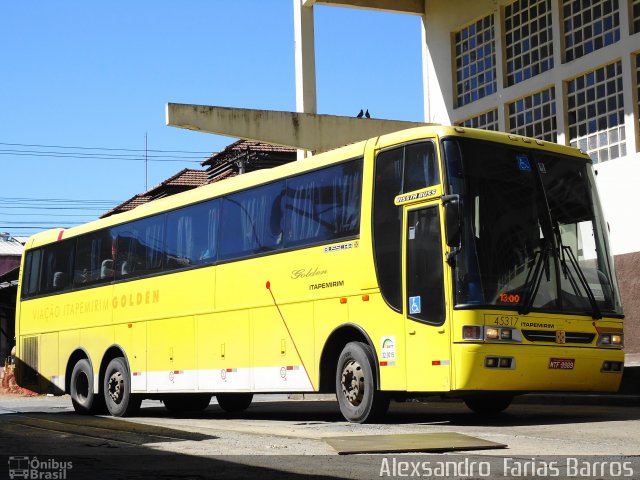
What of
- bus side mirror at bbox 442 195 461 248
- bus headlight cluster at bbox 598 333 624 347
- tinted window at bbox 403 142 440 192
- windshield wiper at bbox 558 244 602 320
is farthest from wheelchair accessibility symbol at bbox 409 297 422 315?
bus headlight cluster at bbox 598 333 624 347

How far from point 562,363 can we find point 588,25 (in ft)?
42.3

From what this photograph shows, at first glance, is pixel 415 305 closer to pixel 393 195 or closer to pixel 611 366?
pixel 393 195

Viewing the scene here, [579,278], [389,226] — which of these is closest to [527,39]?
[579,278]

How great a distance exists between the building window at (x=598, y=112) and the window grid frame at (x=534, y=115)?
0.58 metres

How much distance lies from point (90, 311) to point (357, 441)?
423 inches

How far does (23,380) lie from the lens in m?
22.5

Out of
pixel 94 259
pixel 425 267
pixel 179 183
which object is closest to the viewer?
pixel 425 267

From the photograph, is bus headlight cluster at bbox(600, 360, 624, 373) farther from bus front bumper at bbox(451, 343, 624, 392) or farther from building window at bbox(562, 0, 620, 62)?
building window at bbox(562, 0, 620, 62)

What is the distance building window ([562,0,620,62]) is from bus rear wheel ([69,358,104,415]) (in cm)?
1240

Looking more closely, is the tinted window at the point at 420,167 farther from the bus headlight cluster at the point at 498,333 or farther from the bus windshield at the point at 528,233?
the bus headlight cluster at the point at 498,333

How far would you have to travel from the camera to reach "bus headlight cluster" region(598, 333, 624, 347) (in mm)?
13766

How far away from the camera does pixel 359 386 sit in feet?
45.9

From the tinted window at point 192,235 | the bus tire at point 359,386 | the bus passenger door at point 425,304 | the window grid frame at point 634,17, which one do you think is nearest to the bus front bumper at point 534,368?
the bus passenger door at point 425,304

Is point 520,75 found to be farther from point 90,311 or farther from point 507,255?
point 507,255
